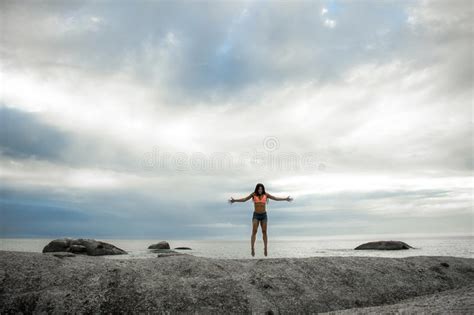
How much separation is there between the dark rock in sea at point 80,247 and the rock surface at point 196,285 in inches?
1084

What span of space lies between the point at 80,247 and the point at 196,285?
30785 mm

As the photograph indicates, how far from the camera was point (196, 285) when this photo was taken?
30.0 feet

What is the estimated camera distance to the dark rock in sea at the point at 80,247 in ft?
112

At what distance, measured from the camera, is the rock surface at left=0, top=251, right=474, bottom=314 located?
8.24 metres

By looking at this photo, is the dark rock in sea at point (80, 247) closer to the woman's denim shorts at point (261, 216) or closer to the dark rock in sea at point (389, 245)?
the woman's denim shorts at point (261, 216)

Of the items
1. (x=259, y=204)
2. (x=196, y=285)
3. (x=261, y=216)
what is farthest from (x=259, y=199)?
(x=196, y=285)

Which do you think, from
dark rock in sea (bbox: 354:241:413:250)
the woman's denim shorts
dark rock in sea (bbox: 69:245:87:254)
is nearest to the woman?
the woman's denim shorts

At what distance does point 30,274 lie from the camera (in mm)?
8852

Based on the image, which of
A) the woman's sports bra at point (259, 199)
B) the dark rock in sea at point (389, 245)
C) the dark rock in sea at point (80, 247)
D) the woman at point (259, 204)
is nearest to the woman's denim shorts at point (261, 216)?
the woman at point (259, 204)

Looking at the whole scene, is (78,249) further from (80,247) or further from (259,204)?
(259,204)

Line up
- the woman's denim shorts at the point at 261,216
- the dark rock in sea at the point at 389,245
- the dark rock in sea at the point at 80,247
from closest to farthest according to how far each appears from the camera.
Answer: the woman's denim shorts at the point at 261,216
the dark rock in sea at the point at 80,247
the dark rock in sea at the point at 389,245

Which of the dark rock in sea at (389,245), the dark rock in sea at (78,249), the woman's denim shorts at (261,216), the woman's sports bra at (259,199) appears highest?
the woman's sports bra at (259,199)

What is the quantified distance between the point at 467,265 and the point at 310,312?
9.60 m

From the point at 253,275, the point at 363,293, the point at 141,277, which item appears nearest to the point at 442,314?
the point at 363,293
